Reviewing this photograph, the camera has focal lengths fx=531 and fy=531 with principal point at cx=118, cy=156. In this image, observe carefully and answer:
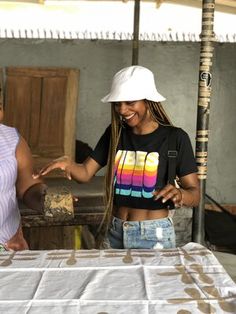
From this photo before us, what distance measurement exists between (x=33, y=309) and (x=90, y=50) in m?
4.62

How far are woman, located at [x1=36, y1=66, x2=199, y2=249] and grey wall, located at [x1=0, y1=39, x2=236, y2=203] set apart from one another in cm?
345

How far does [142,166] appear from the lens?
2.46 meters

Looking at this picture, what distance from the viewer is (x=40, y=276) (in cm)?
182

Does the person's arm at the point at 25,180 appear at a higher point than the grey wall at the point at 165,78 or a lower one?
lower

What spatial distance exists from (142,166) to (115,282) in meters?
0.81

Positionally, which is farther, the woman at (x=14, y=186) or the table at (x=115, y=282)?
the woman at (x=14, y=186)

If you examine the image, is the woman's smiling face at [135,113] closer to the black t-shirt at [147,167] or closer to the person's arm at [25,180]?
the black t-shirt at [147,167]

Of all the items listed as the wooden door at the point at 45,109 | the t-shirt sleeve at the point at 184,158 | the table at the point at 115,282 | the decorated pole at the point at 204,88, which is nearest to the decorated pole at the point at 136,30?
the wooden door at the point at 45,109

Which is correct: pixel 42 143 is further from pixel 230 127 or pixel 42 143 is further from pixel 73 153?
pixel 230 127

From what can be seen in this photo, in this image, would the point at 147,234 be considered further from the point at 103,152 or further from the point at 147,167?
the point at 103,152

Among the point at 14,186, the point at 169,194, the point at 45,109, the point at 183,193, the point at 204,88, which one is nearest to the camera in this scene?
the point at 169,194

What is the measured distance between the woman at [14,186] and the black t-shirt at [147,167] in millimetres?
380

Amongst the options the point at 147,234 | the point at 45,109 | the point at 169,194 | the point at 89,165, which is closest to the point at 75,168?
the point at 89,165

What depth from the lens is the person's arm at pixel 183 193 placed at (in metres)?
2.16
